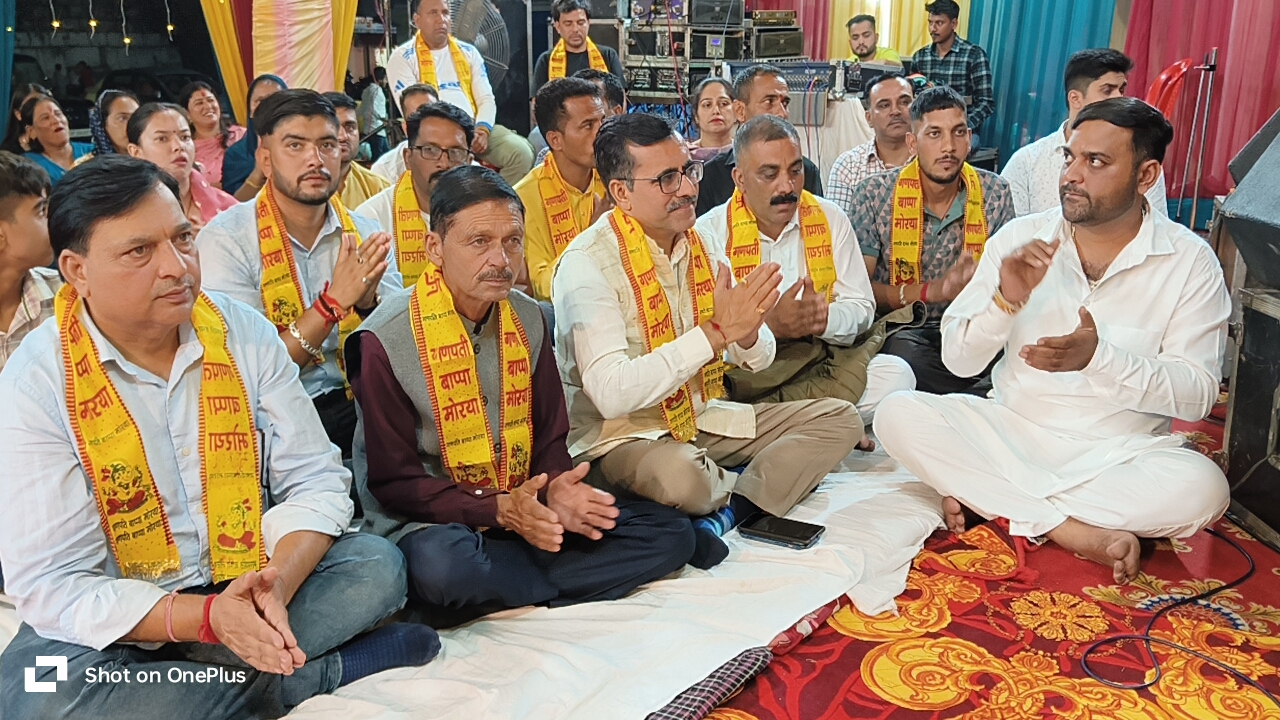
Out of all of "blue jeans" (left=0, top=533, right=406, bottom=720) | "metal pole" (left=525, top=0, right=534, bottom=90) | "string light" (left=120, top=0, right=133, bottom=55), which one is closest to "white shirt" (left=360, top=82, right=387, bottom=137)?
"string light" (left=120, top=0, right=133, bottom=55)

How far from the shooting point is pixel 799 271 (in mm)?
3416

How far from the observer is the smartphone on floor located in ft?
8.73

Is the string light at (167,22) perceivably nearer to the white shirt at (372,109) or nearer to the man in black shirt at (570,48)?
the white shirt at (372,109)

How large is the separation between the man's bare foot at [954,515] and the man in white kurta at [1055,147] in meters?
1.88

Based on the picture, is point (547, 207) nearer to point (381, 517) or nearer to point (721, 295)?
point (721, 295)

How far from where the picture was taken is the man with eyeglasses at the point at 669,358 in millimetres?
2539

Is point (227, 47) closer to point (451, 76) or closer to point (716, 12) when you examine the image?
point (451, 76)

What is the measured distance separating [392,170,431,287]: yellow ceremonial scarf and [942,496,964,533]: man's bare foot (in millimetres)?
1955

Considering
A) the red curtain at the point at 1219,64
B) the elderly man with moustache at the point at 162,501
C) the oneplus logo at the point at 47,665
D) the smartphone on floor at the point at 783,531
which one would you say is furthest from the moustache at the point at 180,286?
the red curtain at the point at 1219,64

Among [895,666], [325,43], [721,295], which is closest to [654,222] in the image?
[721,295]

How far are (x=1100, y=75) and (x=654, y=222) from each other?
2784mm

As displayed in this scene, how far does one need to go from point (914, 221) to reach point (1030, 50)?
3688 millimetres

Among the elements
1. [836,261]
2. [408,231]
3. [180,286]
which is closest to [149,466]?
[180,286]

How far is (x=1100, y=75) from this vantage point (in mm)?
4484
